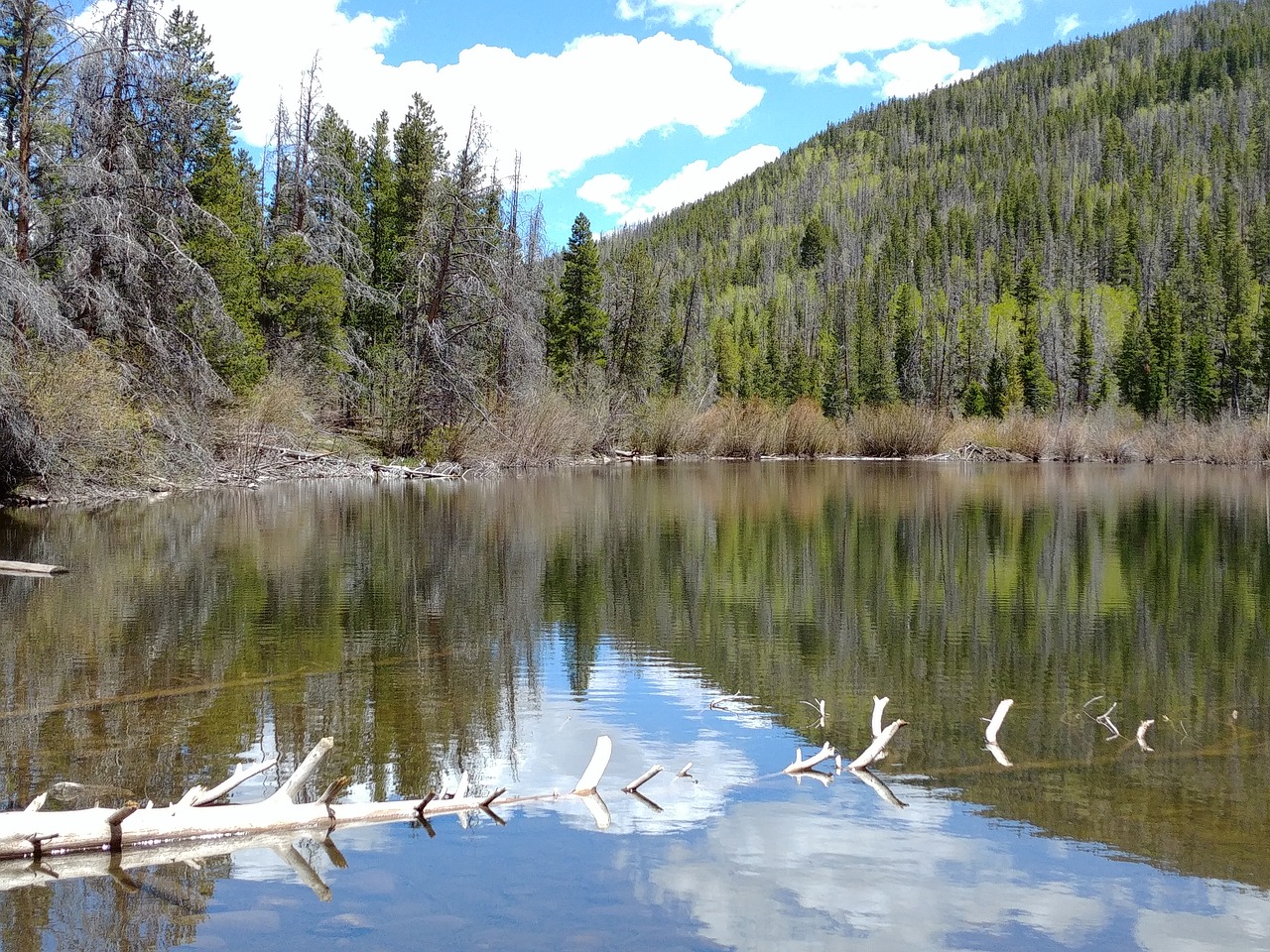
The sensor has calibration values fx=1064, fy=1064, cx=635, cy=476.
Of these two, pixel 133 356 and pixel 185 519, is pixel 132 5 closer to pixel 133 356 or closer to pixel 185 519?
pixel 133 356

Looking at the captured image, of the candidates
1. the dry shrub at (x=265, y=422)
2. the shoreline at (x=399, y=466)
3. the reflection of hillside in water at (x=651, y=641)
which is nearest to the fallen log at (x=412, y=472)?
the shoreline at (x=399, y=466)

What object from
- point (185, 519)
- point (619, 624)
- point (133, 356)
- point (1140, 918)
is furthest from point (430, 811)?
point (133, 356)

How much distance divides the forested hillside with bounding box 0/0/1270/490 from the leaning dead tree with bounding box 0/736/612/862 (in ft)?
54.3

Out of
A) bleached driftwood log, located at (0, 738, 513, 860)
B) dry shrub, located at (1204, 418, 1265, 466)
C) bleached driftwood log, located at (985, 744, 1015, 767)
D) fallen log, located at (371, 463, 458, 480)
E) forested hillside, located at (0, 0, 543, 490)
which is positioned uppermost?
forested hillside, located at (0, 0, 543, 490)

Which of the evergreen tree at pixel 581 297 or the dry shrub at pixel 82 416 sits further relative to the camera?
the evergreen tree at pixel 581 297

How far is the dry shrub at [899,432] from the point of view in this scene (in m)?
60.1

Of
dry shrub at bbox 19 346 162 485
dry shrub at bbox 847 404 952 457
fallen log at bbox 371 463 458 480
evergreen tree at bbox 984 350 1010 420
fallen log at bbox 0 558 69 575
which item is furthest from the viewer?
evergreen tree at bbox 984 350 1010 420

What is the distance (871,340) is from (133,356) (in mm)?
88348

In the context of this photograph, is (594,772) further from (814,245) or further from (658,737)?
(814,245)

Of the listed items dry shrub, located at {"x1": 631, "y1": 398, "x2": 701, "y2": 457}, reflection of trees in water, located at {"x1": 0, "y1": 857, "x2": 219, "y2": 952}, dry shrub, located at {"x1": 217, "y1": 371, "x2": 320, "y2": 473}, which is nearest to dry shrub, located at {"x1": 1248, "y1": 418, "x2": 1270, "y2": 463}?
dry shrub, located at {"x1": 631, "y1": 398, "x2": 701, "y2": 457}

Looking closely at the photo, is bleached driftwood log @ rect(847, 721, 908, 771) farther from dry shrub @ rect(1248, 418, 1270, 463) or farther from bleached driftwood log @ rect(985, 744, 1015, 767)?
dry shrub @ rect(1248, 418, 1270, 463)

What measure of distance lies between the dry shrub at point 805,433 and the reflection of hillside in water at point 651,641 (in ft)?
123

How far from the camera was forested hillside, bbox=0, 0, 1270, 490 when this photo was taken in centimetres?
2200

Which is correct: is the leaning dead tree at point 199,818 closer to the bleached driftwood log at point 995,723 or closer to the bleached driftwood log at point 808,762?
the bleached driftwood log at point 808,762
